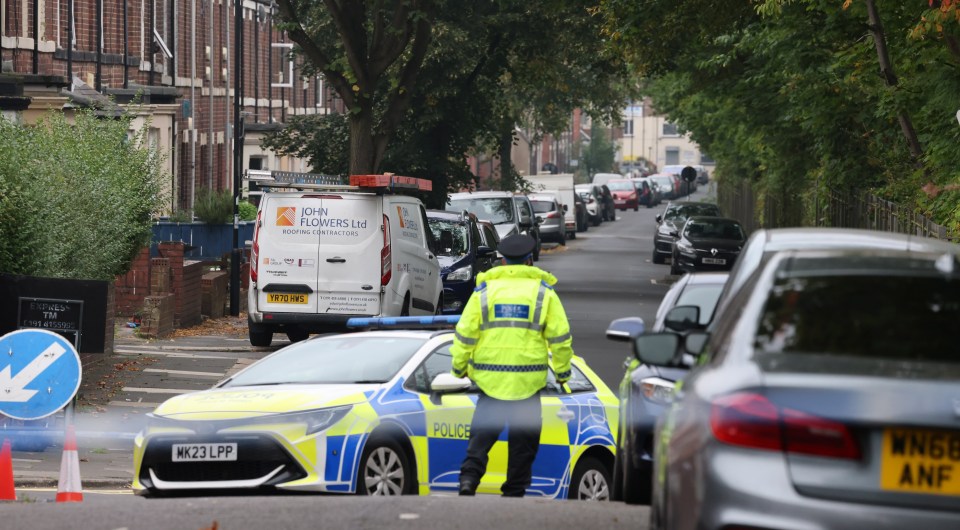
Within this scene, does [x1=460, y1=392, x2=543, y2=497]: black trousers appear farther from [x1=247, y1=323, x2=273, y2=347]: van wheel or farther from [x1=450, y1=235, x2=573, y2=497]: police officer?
[x1=247, y1=323, x2=273, y2=347]: van wheel

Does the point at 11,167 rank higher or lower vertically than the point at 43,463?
higher

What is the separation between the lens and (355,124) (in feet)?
89.8

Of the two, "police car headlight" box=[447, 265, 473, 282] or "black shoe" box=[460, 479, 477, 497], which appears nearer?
"black shoe" box=[460, 479, 477, 497]

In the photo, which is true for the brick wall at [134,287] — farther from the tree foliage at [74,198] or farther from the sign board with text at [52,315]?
the sign board with text at [52,315]

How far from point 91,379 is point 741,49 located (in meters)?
16.8

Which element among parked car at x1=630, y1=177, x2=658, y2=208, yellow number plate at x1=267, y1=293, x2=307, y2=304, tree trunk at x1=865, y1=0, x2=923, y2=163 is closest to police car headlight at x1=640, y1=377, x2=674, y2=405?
yellow number plate at x1=267, y1=293, x2=307, y2=304

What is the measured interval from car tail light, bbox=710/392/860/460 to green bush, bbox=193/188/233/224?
27.1m

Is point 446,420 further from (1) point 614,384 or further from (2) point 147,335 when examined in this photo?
(2) point 147,335

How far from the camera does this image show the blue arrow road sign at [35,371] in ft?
37.0

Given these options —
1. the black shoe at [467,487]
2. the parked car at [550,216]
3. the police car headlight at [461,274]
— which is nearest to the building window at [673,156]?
the parked car at [550,216]

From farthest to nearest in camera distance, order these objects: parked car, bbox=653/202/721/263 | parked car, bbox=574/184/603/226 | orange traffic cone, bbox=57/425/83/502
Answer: parked car, bbox=574/184/603/226 → parked car, bbox=653/202/721/263 → orange traffic cone, bbox=57/425/83/502

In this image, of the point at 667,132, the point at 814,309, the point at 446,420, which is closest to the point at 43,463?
the point at 446,420

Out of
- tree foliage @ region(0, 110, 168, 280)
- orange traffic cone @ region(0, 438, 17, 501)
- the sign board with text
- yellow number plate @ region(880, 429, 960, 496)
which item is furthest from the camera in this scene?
tree foliage @ region(0, 110, 168, 280)

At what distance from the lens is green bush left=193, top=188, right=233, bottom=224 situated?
31000 mm
